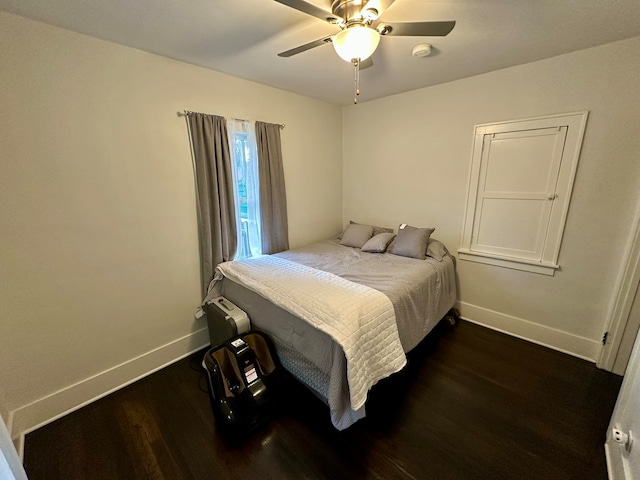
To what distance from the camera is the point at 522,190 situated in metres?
2.28

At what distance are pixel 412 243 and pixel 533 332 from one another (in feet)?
4.42

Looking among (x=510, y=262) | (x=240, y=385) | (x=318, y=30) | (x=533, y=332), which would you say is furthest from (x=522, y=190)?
(x=240, y=385)

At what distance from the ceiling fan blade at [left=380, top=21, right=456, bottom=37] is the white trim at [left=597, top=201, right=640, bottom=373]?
6.32 feet

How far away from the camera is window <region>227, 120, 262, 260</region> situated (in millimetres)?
2451

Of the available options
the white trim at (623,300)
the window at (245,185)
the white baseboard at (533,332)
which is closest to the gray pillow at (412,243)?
the white baseboard at (533,332)

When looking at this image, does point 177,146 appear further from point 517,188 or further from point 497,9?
point 517,188

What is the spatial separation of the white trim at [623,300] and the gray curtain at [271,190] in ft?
9.27

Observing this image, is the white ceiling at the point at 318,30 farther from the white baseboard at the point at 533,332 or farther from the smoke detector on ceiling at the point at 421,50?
the white baseboard at the point at 533,332

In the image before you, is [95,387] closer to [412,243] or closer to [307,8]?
[307,8]

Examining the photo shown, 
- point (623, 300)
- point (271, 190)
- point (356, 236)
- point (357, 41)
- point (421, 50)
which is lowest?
point (623, 300)

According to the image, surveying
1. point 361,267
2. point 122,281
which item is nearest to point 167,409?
point 122,281

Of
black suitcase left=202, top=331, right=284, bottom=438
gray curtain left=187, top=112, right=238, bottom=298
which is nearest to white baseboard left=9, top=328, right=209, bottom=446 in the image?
gray curtain left=187, top=112, right=238, bottom=298

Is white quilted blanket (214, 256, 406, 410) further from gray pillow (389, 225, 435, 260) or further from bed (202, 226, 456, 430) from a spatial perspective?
gray pillow (389, 225, 435, 260)

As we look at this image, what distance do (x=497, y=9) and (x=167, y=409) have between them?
10.4ft
